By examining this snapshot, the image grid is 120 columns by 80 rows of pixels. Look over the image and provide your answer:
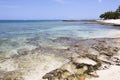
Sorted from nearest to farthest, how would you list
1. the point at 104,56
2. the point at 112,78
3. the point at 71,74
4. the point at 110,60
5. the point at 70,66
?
the point at 112,78
the point at 71,74
the point at 70,66
the point at 110,60
the point at 104,56

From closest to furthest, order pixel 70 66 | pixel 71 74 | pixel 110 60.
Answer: pixel 71 74, pixel 70 66, pixel 110 60

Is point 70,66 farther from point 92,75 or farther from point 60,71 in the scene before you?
point 92,75

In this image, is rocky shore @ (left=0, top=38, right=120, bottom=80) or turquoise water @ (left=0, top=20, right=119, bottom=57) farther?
turquoise water @ (left=0, top=20, right=119, bottom=57)

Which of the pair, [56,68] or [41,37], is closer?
[56,68]

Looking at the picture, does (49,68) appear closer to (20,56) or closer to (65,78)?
(65,78)

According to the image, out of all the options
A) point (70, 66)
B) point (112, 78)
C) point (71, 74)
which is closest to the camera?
point (112, 78)

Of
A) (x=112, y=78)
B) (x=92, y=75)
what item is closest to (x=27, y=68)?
(x=92, y=75)

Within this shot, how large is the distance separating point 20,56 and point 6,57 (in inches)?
35.8

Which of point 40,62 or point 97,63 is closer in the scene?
point 97,63

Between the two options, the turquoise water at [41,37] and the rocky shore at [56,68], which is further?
the turquoise water at [41,37]

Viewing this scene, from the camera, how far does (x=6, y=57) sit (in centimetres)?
1107

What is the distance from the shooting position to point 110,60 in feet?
31.7

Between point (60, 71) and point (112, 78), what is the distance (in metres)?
2.33

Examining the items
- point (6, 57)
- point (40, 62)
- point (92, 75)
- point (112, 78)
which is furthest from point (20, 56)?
point (112, 78)
